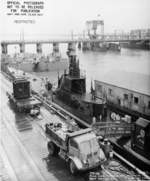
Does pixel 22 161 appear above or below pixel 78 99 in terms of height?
below

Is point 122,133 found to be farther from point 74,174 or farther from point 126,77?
point 126,77

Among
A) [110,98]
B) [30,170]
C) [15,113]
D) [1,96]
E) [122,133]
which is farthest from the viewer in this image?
[1,96]

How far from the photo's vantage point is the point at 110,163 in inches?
569

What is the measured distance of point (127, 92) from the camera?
23.1m

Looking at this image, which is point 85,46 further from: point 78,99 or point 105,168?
point 105,168

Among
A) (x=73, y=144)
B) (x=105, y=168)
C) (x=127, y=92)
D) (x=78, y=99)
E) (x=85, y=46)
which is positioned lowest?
(x=105, y=168)

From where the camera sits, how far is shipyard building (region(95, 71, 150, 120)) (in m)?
21.8

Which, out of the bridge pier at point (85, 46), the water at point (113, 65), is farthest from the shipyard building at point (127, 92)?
the bridge pier at point (85, 46)

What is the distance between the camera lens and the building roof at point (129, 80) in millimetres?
22656

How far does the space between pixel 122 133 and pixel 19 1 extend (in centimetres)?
1115

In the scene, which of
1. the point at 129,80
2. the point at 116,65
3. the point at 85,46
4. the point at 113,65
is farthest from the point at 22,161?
the point at 85,46

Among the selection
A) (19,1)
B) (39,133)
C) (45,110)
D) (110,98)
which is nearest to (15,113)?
(45,110)

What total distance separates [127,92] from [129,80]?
2337 mm

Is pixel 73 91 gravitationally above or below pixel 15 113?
above
